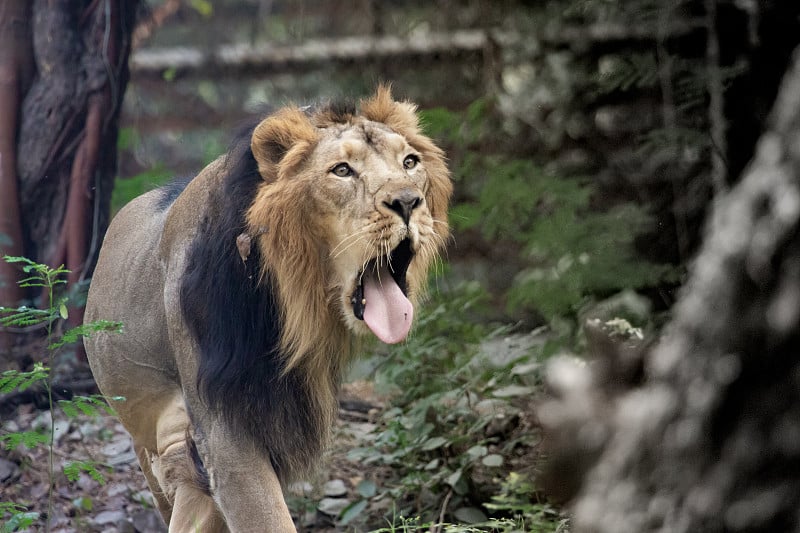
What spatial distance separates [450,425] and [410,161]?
1917mm

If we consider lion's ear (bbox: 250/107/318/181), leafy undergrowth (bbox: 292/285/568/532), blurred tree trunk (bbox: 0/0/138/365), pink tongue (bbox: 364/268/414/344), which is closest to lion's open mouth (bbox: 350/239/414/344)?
pink tongue (bbox: 364/268/414/344)

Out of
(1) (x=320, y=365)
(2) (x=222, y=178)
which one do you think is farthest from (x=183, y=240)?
(1) (x=320, y=365)

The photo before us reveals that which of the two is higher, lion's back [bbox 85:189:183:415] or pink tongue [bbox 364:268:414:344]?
pink tongue [bbox 364:268:414:344]

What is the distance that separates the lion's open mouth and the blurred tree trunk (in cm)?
312

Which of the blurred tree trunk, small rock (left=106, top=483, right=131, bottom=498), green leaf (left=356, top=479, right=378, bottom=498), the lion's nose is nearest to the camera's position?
the lion's nose

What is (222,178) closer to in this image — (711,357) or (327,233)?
(327,233)

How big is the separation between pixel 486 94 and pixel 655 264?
2240mm

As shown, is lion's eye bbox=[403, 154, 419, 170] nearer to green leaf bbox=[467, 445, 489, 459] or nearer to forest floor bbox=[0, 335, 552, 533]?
forest floor bbox=[0, 335, 552, 533]

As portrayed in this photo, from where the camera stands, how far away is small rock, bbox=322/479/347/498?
5.14 m

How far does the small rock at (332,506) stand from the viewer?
4952 millimetres

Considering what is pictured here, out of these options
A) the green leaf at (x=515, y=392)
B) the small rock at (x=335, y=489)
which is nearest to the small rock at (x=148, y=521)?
the small rock at (x=335, y=489)

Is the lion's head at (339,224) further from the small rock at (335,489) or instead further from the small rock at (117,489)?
the small rock at (117,489)

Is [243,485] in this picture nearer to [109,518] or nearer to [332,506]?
[332,506]

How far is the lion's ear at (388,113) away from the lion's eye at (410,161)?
147mm
